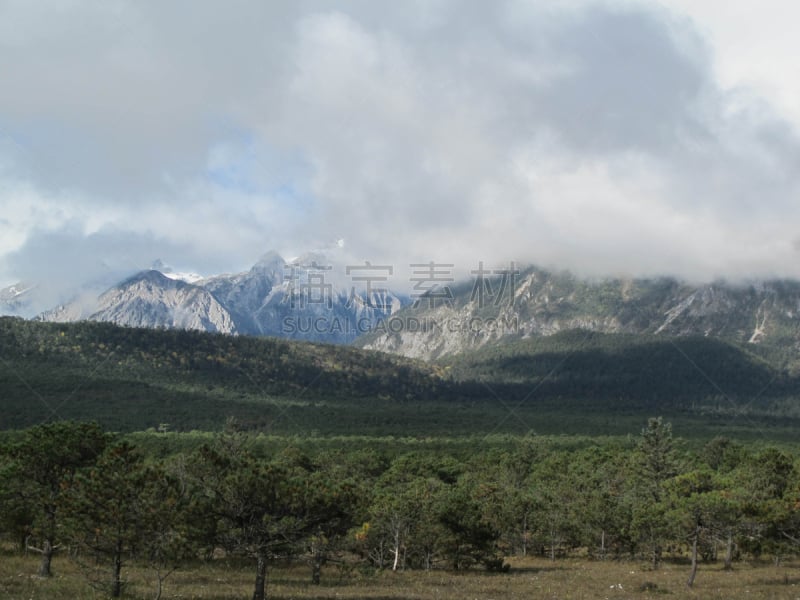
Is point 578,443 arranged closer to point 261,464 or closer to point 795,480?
point 795,480

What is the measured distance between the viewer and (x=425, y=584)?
173ft

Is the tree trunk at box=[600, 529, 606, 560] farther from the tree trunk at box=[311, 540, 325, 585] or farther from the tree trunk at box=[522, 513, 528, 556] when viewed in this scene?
the tree trunk at box=[311, 540, 325, 585]

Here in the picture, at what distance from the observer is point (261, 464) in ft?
111

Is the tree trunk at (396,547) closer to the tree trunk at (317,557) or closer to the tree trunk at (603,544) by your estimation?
the tree trunk at (317,557)

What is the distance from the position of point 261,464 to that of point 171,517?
5.09 metres

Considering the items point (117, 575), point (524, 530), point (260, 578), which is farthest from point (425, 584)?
point (524, 530)

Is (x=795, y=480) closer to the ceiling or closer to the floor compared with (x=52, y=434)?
closer to the floor

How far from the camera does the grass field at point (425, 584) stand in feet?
129

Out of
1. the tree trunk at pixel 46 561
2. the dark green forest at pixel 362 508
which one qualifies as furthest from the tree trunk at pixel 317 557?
the tree trunk at pixel 46 561

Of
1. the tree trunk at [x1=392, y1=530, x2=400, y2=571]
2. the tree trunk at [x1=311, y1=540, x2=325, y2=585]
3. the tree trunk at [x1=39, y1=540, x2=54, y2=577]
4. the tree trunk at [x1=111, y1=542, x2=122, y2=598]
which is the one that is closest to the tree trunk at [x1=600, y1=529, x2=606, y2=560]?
the tree trunk at [x1=392, y1=530, x2=400, y2=571]

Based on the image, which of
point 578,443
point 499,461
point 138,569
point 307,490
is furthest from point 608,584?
point 578,443

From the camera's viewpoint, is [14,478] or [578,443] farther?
[578,443]

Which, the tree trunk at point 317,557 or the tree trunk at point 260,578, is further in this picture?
the tree trunk at point 317,557

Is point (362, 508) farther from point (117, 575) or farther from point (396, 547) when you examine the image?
point (396, 547)
